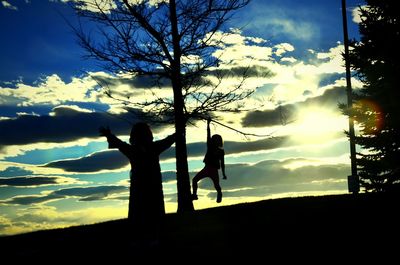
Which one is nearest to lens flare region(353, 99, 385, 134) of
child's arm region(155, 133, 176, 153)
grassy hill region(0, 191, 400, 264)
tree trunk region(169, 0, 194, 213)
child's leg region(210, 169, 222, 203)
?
grassy hill region(0, 191, 400, 264)

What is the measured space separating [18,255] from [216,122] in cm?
841

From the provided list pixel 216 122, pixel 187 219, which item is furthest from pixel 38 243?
pixel 216 122

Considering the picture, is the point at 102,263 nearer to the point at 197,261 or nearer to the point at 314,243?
the point at 197,261

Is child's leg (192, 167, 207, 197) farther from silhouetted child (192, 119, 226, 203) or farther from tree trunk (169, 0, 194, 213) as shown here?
tree trunk (169, 0, 194, 213)

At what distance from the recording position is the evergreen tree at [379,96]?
63.9 feet

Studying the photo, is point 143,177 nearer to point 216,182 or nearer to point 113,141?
point 113,141

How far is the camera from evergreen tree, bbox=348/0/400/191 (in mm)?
19484

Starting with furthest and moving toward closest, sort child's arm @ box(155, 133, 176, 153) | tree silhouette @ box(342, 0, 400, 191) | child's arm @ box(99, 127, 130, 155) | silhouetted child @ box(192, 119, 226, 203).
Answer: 1. tree silhouette @ box(342, 0, 400, 191)
2. silhouetted child @ box(192, 119, 226, 203)
3. child's arm @ box(155, 133, 176, 153)
4. child's arm @ box(99, 127, 130, 155)

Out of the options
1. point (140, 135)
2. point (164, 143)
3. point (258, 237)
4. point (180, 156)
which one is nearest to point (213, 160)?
point (180, 156)

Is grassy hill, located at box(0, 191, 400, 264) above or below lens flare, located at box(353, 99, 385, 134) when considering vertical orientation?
below

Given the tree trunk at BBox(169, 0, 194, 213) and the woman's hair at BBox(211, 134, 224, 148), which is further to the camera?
the tree trunk at BBox(169, 0, 194, 213)

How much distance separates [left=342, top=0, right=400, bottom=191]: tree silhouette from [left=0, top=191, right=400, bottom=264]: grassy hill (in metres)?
7.42

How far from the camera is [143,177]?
25.6 feet

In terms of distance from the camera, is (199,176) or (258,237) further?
(199,176)
